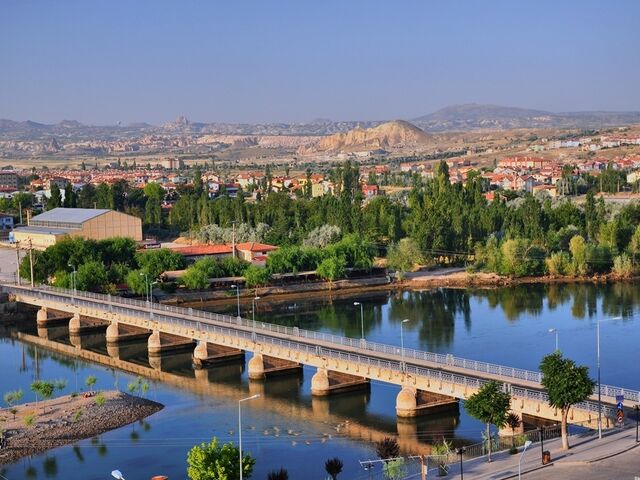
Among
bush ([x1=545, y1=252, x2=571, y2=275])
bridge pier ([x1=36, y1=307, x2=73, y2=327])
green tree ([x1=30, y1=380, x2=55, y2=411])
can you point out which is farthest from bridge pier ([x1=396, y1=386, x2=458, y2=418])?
bush ([x1=545, y1=252, x2=571, y2=275])

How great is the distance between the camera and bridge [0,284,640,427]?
1202 inches

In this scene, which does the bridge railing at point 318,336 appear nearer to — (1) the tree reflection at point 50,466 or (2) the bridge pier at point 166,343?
(2) the bridge pier at point 166,343

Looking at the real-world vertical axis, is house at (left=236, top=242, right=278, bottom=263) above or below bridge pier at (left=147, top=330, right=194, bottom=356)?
above

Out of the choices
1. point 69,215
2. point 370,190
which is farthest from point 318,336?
point 370,190

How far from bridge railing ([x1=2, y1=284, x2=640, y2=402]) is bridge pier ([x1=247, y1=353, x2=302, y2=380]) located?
4.74 ft

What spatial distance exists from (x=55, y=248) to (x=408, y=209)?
35.6 metres

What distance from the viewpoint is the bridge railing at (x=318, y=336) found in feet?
107

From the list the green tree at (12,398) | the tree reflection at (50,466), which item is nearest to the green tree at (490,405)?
the tree reflection at (50,466)

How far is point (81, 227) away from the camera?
74688mm

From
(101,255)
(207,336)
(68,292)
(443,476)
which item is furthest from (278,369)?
(101,255)

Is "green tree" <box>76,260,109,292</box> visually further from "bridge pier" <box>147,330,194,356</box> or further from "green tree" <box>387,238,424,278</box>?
"green tree" <box>387,238,424,278</box>

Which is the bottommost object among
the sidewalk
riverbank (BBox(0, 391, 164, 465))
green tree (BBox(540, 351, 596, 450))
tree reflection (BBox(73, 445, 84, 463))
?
tree reflection (BBox(73, 445, 84, 463))

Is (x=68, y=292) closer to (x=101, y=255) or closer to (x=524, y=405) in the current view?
(x=101, y=255)

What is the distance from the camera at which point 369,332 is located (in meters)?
49.9
